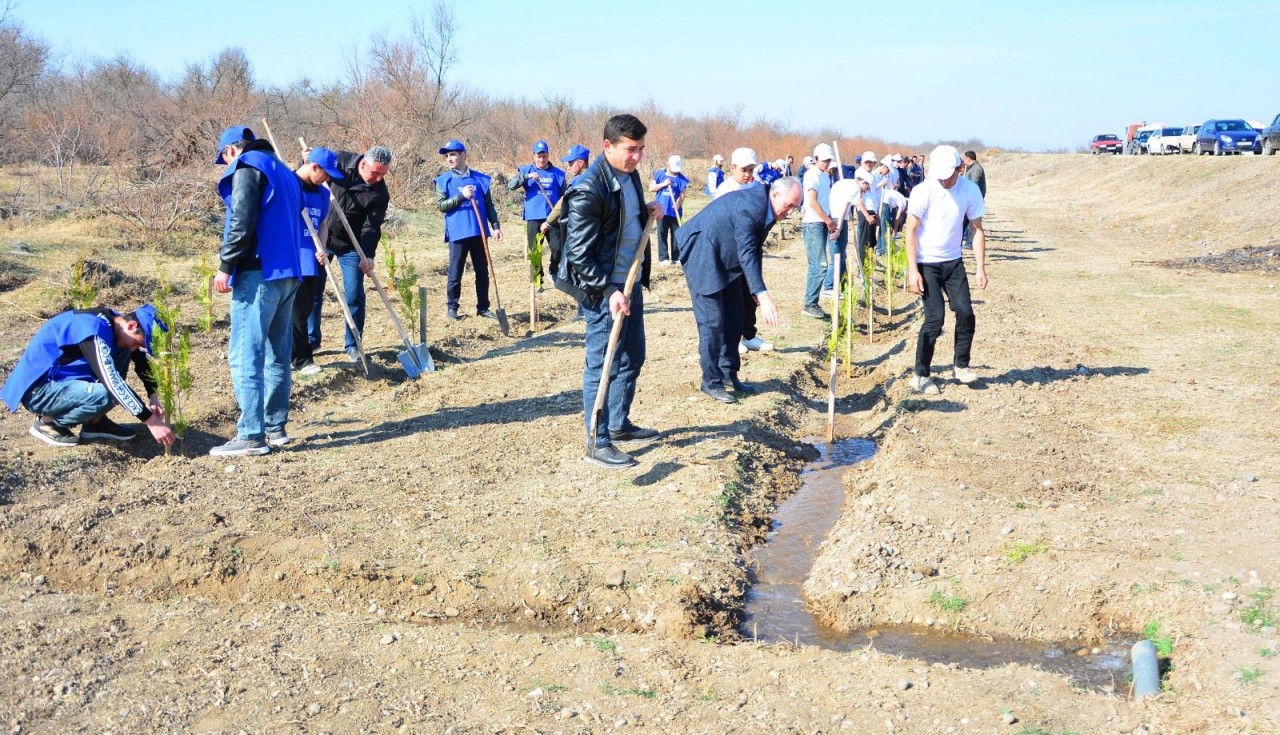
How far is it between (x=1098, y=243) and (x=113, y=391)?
67.8 ft

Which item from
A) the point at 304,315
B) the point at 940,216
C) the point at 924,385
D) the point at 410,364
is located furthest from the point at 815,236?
the point at 304,315

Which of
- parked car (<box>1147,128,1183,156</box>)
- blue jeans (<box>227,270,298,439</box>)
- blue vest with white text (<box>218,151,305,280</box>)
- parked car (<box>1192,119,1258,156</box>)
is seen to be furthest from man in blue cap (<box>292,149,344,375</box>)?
parked car (<box>1147,128,1183,156</box>)

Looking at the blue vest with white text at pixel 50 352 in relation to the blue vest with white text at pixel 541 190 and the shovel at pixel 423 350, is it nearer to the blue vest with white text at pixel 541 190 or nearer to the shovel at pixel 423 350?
the shovel at pixel 423 350

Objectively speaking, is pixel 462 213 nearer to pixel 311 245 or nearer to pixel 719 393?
pixel 311 245

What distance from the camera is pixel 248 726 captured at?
133 inches

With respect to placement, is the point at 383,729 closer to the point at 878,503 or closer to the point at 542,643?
the point at 542,643

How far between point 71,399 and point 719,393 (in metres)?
4.19

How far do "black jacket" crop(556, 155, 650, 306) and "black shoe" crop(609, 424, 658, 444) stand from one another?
1094 mm

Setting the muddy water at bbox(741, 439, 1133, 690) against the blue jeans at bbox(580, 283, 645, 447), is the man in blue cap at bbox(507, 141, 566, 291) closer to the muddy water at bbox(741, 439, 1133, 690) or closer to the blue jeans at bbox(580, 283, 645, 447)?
the blue jeans at bbox(580, 283, 645, 447)

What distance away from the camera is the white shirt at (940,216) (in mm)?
7156

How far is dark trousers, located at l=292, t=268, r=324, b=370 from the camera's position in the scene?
7.69 meters

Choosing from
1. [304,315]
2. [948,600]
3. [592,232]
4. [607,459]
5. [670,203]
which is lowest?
[948,600]

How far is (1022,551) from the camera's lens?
478 centimetres

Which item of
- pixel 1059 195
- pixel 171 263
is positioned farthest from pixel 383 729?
pixel 1059 195
